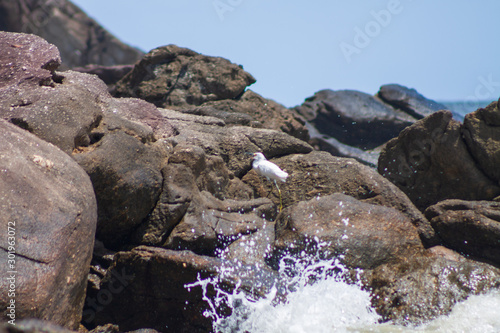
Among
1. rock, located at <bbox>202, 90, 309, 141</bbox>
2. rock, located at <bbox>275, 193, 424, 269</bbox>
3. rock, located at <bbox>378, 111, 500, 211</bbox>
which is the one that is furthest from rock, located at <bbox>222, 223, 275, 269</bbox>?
rock, located at <bbox>202, 90, 309, 141</bbox>

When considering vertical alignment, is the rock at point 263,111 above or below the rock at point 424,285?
below

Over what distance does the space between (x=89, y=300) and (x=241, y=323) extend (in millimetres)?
1601

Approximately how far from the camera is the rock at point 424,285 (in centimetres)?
416

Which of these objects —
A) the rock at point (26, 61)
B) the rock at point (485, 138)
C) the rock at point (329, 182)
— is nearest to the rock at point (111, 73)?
the rock at point (26, 61)

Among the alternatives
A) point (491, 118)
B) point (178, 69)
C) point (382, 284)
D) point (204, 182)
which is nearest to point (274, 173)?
point (204, 182)

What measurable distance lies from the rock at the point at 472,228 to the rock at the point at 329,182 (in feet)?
1.17

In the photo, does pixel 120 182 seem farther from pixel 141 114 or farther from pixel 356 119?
pixel 356 119

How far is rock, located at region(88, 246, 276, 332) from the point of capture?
4211mm

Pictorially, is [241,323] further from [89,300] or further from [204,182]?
[204,182]

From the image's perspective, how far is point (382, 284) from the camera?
4461 millimetres

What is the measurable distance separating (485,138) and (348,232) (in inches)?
144

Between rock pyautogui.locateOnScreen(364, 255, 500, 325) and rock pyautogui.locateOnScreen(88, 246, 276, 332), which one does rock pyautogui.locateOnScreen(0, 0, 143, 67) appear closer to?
rock pyautogui.locateOnScreen(88, 246, 276, 332)

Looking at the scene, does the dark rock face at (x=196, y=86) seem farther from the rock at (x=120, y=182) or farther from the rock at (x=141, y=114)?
the rock at (x=120, y=182)

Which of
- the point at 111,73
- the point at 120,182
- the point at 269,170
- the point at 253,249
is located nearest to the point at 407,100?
the point at 111,73
